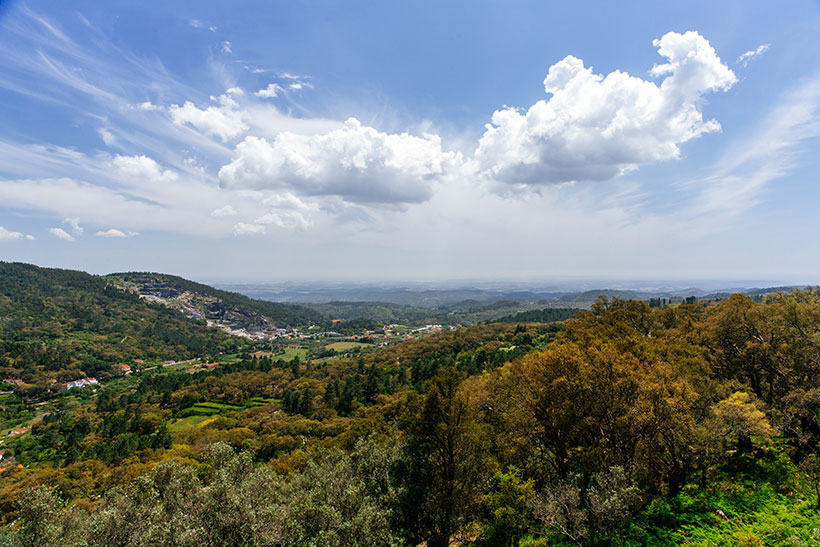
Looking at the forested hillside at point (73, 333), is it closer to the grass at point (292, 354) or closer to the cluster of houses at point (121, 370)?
the cluster of houses at point (121, 370)

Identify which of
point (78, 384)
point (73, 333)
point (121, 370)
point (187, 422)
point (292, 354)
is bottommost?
point (292, 354)

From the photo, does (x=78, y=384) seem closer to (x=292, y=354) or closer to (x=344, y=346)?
(x=292, y=354)

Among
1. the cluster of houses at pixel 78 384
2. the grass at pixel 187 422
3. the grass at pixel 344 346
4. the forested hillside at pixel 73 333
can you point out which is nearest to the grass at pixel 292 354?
the grass at pixel 344 346

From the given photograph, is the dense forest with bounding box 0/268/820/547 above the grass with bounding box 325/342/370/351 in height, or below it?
above

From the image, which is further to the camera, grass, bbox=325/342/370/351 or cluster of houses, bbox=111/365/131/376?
grass, bbox=325/342/370/351

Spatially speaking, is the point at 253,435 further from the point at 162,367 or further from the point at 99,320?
the point at 99,320

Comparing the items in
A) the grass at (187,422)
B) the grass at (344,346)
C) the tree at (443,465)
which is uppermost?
the tree at (443,465)

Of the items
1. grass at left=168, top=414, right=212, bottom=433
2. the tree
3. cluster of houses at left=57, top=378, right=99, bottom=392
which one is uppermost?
the tree

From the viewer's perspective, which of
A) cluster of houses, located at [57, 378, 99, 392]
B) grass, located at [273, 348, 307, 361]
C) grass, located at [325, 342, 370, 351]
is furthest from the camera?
grass, located at [325, 342, 370, 351]

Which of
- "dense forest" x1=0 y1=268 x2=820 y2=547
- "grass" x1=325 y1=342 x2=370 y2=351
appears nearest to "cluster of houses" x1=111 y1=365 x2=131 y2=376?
"grass" x1=325 y1=342 x2=370 y2=351

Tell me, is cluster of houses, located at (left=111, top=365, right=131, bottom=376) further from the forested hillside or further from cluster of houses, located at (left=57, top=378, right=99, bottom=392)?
cluster of houses, located at (left=57, top=378, right=99, bottom=392)

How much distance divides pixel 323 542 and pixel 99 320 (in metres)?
222

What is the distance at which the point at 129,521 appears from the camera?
14914mm

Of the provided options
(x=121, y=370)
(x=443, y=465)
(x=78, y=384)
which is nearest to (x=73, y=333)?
(x=121, y=370)
